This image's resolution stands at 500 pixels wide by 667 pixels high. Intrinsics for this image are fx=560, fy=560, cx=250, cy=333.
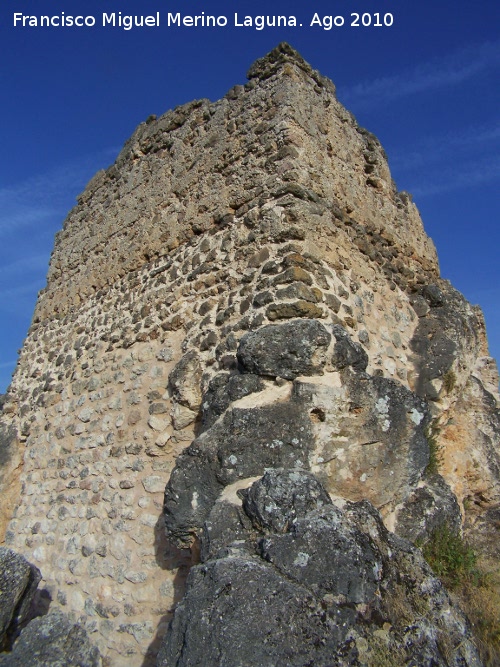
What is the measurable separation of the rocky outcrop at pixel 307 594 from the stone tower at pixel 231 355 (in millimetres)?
554

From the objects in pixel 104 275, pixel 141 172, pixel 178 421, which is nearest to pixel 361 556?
pixel 178 421

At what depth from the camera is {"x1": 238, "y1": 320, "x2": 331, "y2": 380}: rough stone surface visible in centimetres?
396

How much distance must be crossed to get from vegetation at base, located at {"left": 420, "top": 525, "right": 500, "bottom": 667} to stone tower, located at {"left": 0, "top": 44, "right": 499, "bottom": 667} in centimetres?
35

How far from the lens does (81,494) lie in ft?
17.8

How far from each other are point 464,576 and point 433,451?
46.9 inches

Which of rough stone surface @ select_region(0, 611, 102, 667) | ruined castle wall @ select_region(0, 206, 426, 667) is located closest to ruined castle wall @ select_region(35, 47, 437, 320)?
ruined castle wall @ select_region(0, 206, 426, 667)

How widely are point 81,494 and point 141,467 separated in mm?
987

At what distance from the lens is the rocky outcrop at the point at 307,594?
251 centimetres

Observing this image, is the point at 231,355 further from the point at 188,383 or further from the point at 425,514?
the point at 425,514

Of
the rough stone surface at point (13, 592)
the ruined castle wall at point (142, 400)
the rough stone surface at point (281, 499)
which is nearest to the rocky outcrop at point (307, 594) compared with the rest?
the rough stone surface at point (281, 499)

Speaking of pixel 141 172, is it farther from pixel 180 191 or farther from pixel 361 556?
pixel 361 556

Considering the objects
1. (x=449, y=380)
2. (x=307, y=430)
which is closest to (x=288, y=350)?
(x=307, y=430)

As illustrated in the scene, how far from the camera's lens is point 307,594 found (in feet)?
8.73

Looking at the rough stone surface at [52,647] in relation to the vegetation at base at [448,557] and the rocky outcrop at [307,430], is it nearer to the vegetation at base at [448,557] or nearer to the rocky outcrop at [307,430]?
the rocky outcrop at [307,430]
